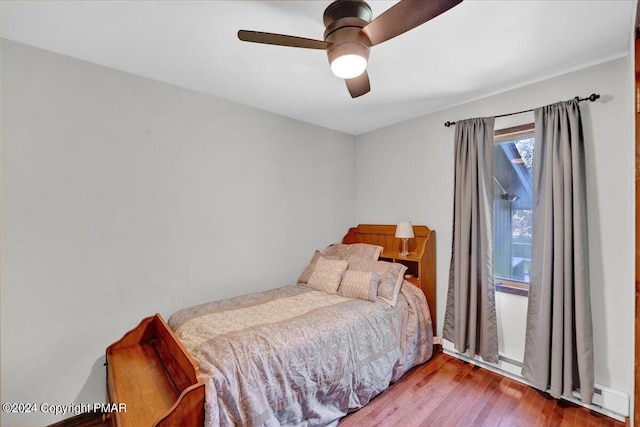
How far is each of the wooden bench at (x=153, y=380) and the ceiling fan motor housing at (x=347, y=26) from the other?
5.78 feet

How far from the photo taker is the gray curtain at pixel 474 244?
2.52 metres

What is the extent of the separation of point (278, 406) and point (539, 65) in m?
2.97

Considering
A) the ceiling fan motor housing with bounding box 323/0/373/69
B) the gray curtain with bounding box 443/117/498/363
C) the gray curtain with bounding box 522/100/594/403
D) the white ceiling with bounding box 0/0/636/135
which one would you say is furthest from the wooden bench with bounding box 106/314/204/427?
the gray curtain with bounding box 522/100/594/403

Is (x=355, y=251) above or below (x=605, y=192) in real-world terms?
below

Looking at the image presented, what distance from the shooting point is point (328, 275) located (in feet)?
9.28

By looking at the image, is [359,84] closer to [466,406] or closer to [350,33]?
[350,33]

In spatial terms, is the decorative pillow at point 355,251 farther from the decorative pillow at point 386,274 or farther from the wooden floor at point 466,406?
the wooden floor at point 466,406

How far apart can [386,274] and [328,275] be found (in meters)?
0.56

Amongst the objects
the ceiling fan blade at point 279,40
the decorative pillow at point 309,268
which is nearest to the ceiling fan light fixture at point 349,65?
the ceiling fan blade at point 279,40

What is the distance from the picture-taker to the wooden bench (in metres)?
1.32

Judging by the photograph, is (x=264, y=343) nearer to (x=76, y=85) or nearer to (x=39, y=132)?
(x=39, y=132)

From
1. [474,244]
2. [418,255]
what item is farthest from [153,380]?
[474,244]

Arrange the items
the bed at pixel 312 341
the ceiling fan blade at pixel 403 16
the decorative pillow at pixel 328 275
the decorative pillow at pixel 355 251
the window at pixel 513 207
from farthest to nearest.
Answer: the decorative pillow at pixel 355 251, the decorative pillow at pixel 328 275, the window at pixel 513 207, the bed at pixel 312 341, the ceiling fan blade at pixel 403 16

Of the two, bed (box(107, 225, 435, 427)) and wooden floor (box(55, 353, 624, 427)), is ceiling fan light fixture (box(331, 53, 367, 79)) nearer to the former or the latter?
bed (box(107, 225, 435, 427))
